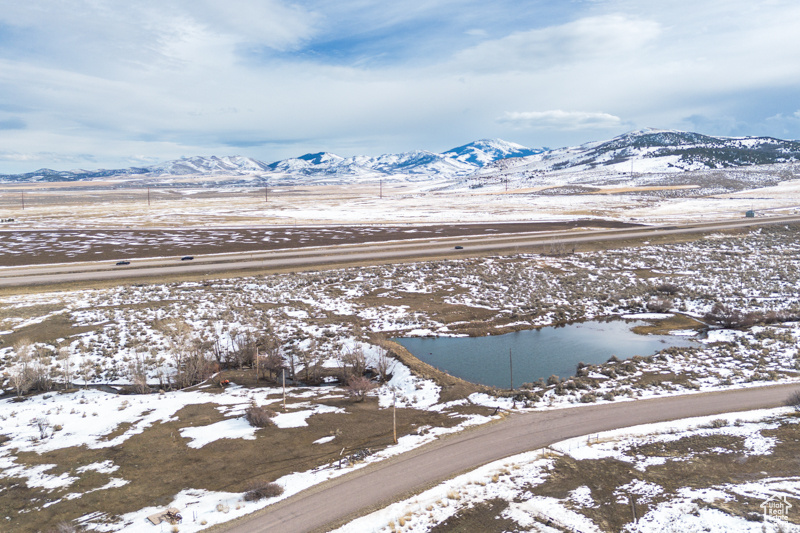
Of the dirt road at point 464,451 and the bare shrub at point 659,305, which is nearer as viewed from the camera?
the dirt road at point 464,451

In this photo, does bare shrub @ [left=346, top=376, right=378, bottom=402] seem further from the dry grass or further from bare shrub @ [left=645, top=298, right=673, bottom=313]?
bare shrub @ [left=645, top=298, right=673, bottom=313]

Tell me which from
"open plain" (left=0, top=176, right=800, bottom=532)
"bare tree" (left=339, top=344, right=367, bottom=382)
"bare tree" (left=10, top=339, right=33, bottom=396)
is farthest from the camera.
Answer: "bare tree" (left=339, top=344, right=367, bottom=382)

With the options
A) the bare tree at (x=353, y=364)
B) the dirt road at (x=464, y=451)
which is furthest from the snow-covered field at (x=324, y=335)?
the dirt road at (x=464, y=451)

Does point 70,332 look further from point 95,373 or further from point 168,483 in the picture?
point 168,483

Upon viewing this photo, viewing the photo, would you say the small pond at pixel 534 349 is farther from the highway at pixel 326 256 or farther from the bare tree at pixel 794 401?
the highway at pixel 326 256

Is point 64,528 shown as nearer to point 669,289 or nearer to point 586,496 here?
point 586,496

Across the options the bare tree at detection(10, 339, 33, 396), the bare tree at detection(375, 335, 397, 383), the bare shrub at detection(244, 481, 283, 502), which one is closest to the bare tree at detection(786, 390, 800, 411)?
the bare tree at detection(375, 335, 397, 383)

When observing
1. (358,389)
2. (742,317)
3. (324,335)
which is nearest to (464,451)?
(358,389)
